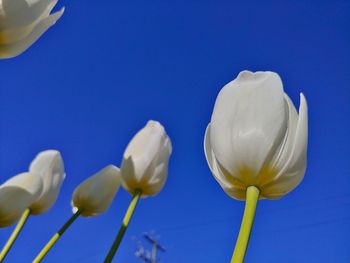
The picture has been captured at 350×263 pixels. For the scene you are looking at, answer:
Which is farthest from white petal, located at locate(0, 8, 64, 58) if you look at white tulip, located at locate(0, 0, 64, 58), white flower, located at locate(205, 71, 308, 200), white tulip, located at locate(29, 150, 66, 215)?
white tulip, located at locate(29, 150, 66, 215)

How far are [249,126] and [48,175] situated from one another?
0.51 m

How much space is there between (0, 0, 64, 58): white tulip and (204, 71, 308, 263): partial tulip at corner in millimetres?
209

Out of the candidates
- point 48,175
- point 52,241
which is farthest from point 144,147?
point 52,241

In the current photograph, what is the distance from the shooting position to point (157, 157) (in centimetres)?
91

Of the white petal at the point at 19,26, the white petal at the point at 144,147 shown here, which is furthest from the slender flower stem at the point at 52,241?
the white petal at the point at 19,26

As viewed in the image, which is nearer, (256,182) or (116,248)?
(256,182)

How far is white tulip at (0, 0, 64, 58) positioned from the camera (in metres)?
0.51

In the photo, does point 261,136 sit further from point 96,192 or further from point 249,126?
point 96,192

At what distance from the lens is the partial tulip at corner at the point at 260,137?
0.48 m

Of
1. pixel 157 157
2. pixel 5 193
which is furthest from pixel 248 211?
pixel 157 157

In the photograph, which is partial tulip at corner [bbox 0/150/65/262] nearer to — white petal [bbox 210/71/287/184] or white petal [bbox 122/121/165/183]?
white petal [bbox 122/121/165/183]

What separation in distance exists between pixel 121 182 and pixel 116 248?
28 centimetres

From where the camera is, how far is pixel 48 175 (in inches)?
35.2

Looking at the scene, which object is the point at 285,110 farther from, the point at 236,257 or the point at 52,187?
the point at 52,187
